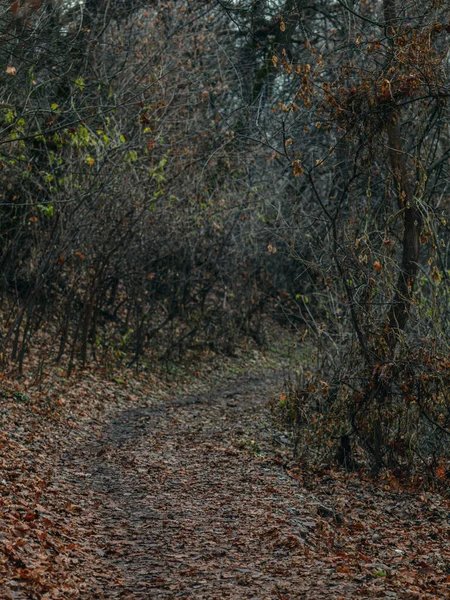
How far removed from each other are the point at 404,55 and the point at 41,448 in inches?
232

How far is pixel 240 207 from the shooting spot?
637 inches

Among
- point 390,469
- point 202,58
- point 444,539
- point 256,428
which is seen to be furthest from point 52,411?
point 202,58

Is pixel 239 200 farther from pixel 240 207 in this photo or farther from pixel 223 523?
pixel 223 523

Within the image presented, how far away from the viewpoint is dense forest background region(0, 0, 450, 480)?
847 cm

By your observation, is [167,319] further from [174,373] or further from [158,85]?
[158,85]

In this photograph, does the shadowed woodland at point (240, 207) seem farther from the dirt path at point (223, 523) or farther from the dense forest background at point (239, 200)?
the dirt path at point (223, 523)

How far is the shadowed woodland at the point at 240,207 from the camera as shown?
848 cm

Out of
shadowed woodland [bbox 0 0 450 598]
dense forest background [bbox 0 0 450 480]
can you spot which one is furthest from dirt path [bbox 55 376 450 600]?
dense forest background [bbox 0 0 450 480]

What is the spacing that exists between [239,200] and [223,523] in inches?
400

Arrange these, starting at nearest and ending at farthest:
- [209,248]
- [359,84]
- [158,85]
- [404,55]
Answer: [404,55]
[359,84]
[158,85]
[209,248]

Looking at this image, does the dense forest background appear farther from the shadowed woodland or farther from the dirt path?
the dirt path

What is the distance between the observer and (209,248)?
640 inches

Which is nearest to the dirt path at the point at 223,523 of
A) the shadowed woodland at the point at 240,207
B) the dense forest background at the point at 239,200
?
the shadowed woodland at the point at 240,207

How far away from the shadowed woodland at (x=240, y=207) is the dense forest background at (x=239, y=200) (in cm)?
5
